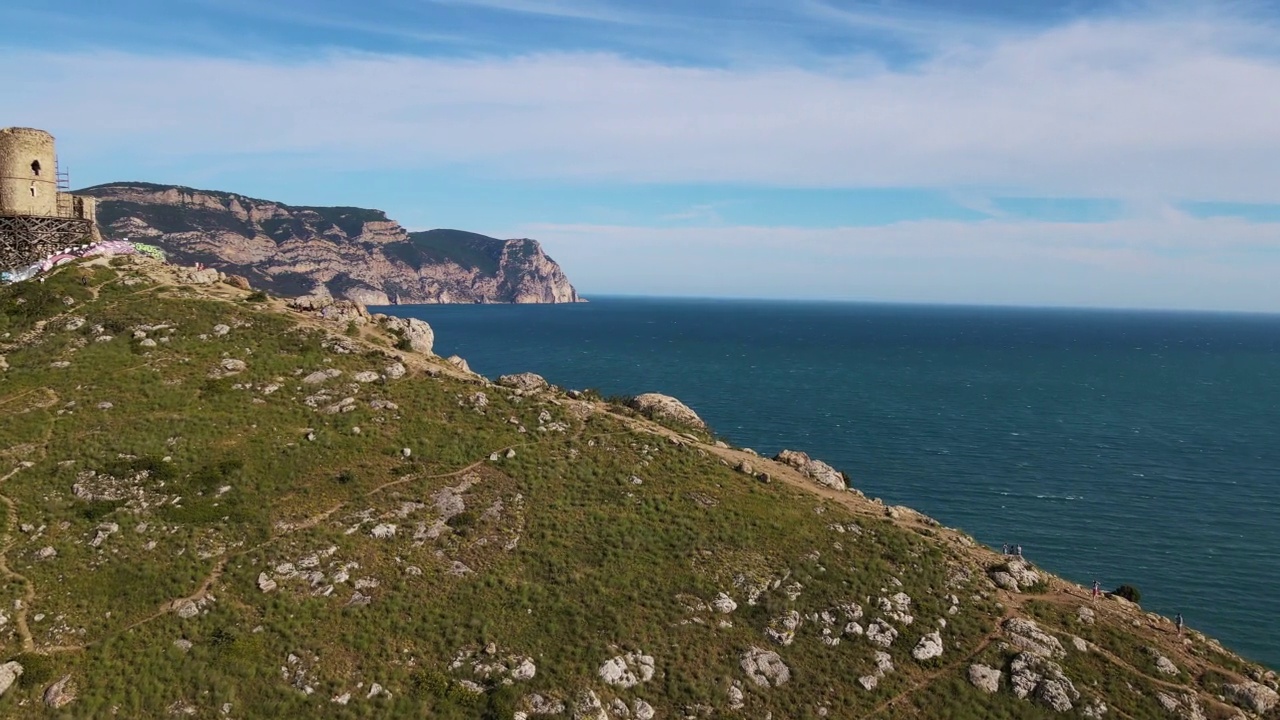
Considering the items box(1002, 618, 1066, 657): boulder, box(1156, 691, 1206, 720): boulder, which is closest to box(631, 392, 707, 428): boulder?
box(1002, 618, 1066, 657): boulder

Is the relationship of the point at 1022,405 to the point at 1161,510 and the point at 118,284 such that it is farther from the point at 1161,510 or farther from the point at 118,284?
the point at 118,284

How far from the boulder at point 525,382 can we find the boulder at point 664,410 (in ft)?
27.6

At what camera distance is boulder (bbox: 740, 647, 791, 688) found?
3177cm

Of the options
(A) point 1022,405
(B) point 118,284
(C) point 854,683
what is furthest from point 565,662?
(A) point 1022,405

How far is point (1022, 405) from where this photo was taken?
140875 mm

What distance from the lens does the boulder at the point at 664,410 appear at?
195 ft

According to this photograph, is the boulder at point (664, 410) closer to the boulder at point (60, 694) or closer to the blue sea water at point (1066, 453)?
the blue sea water at point (1066, 453)

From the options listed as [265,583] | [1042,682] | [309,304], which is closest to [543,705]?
[265,583]

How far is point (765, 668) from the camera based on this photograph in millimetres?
32281

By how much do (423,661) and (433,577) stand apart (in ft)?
16.8

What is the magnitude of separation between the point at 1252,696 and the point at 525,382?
50271 millimetres

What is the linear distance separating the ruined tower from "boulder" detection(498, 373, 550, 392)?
3928 cm

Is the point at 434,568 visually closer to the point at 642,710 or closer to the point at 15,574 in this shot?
the point at 642,710

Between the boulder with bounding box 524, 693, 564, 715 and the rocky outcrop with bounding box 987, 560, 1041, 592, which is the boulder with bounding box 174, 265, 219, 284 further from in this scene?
the rocky outcrop with bounding box 987, 560, 1041, 592
